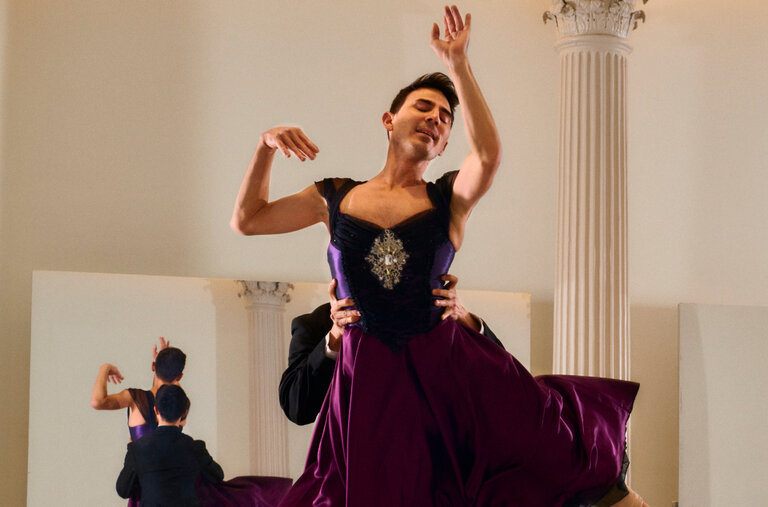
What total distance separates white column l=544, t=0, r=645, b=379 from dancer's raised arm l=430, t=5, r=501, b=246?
3.31 metres

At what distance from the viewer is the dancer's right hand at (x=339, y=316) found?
2.38m

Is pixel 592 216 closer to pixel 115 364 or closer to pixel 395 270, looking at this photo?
pixel 115 364

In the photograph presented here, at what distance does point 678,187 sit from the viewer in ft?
21.4

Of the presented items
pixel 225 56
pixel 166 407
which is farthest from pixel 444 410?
pixel 225 56

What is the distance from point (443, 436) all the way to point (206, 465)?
310 cm

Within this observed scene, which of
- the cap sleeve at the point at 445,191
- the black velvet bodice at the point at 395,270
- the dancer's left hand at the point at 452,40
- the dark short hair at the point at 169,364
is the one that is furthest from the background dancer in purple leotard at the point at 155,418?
the dancer's left hand at the point at 452,40

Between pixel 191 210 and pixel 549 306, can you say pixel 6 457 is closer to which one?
pixel 191 210

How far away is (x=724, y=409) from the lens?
571 centimetres

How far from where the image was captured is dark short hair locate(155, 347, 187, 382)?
5.09 metres

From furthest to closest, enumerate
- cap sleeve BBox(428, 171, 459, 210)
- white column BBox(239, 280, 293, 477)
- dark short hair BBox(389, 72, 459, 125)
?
white column BBox(239, 280, 293, 477) < dark short hair BBox(389, 72, 459, 125) < cap sleeve BBox(428, 171, 459, 210)

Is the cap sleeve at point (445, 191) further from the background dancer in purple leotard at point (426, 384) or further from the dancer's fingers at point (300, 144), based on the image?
the dancer's fingers at point (300, 144)

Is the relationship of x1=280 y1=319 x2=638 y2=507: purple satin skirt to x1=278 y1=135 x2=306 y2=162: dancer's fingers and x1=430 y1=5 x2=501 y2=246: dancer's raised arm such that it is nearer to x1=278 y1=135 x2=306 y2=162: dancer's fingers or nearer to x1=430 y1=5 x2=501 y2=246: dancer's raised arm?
x1=430 y1=5 x2=501 y2=246: dancer's raised arm

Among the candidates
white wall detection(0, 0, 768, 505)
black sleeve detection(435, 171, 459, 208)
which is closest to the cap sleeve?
black sleeve detection(435, 171, 459, 208)

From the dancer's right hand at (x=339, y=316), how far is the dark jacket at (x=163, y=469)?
279cm
